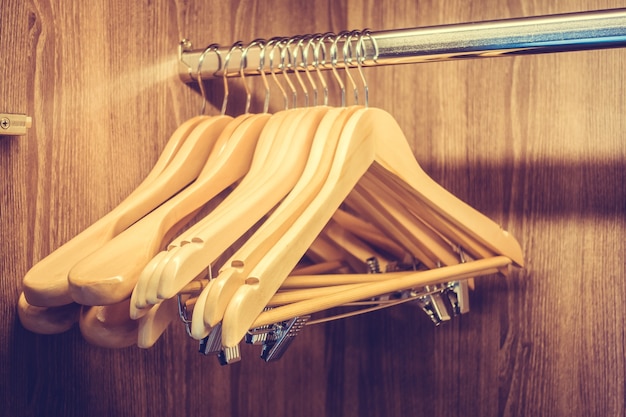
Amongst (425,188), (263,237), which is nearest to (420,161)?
(425,188)

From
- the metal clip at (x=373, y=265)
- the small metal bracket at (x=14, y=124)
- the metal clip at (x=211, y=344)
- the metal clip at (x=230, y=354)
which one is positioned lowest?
the metal clip at (x=230, y=354)

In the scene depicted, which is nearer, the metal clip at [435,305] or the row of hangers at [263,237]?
the row of hangers at [263,237]

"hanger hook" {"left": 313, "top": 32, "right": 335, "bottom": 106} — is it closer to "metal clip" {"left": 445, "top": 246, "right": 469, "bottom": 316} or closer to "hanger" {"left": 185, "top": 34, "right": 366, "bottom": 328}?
"hanger" {"left": 185, "top": 34, "right": 366, "bottom": 328}

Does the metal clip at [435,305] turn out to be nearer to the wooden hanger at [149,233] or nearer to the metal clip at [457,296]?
the metal clip at [457,296]

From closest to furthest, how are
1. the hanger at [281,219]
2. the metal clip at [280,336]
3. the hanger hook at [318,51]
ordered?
the hanger at [281,219] < the metal clip at [280,336] < the hanger hook at [318,51]

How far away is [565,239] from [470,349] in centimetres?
24

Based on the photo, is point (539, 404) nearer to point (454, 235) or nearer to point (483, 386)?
point (483, 386)

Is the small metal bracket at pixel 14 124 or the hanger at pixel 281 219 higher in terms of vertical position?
the small metal bracket at pixel 14 124

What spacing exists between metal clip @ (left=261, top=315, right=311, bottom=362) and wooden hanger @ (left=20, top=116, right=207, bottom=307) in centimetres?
20

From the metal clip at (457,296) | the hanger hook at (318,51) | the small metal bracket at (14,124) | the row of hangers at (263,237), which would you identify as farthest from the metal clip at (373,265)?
the small metal bracket at (14,124)

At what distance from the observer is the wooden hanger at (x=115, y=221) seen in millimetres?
674

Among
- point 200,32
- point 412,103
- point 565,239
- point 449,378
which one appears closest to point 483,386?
point 449,378

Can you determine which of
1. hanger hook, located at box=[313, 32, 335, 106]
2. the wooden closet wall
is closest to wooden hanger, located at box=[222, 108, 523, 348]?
hanger hook, located at box=[313, 32, 335, 106]

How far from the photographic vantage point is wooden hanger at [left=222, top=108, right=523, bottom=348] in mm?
615
